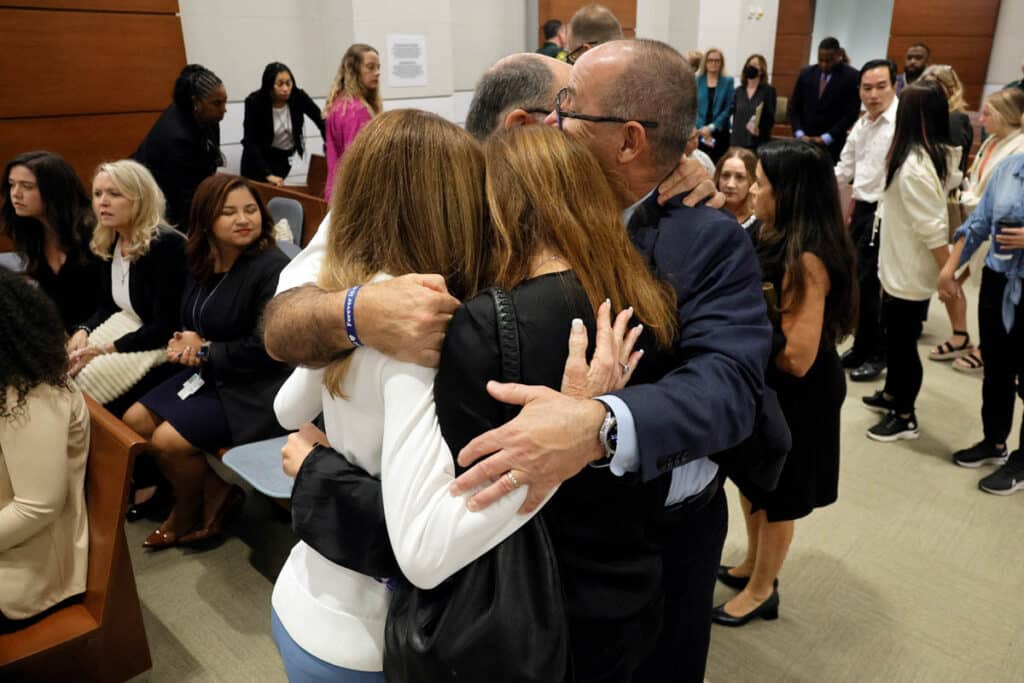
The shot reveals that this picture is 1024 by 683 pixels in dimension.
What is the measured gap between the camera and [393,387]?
0.98 meters

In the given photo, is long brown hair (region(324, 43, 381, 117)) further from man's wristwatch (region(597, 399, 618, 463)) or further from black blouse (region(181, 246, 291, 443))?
man's wristwatch (region(597, 399, 618, 463))

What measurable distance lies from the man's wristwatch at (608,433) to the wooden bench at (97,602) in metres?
1.36

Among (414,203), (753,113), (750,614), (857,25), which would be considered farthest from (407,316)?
(857,25)

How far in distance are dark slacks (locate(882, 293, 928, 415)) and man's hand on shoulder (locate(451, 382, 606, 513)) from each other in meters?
3.10

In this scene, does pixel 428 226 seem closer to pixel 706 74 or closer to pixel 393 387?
pixel 393 387

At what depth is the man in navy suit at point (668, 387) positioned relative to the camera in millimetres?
939

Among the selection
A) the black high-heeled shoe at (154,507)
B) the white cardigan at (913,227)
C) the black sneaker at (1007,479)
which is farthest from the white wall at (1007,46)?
the black high-heeled shoe at (154,507)

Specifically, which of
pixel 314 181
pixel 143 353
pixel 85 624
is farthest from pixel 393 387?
pixel 314 181

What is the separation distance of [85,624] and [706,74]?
24.5 feet

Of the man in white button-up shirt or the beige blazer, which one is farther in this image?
the man in white button-up shirt

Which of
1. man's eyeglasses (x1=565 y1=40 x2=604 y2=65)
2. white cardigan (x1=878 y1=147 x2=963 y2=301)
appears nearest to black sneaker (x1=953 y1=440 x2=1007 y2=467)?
white cardigan (x1=878 y1=147 x2=963 y2=301)

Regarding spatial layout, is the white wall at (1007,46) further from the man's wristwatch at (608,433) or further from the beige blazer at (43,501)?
the beige blazer at (43,501)

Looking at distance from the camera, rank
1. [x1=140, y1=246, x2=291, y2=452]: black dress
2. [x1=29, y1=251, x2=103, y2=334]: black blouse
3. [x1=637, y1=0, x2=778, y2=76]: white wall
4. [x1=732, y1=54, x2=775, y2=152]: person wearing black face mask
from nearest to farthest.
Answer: [x1=140, y1=246, x2=291, y2=452]: black dress, [x1=29, y1=251, x2=103, y2=334]: black blouse, [x1=732, y1=54, x2=775, y2=152]: person wearing black face mask, [x1=637, y1=0, x2=778, y2=76]: white wall

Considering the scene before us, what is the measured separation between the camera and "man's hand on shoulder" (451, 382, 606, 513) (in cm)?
92
